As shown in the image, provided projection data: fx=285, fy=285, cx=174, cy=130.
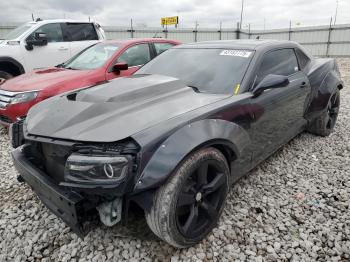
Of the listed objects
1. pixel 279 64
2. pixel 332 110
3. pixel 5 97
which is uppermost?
pixel 279 64

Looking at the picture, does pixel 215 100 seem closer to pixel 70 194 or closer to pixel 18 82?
pixel 70 194

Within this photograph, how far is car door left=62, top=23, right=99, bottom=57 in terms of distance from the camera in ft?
23.0

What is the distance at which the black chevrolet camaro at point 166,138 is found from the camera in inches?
69.3

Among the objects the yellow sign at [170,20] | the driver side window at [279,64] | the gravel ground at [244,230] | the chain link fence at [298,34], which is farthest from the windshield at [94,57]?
the yellow sign at [170,20]

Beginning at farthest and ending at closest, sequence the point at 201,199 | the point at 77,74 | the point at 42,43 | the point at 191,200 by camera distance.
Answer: the point at 42,43 < the point at 77,74 < the point at 201,199 < the point at 191,200

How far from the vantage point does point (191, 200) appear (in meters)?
2.04

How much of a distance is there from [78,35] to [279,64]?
5588 millimetres

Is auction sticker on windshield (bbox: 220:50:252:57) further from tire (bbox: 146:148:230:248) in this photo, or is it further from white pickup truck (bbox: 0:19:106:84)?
white pickup truck (bbox: 0:19:106:84)

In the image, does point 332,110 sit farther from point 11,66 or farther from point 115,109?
point 11,66

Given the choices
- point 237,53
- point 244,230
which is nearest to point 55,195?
point 244,230

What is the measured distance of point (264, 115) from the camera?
2.74 metres

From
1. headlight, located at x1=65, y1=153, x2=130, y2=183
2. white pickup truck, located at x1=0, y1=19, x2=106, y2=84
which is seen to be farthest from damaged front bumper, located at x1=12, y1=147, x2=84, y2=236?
white pickup truck, located at x1=0, y1=19, x2=106, y2=84

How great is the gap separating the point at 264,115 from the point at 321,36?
62.2 ft

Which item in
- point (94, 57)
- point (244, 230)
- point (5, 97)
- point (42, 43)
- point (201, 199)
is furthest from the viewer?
point (42, 43)
